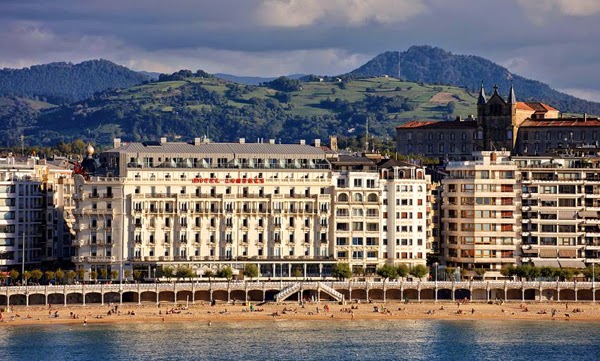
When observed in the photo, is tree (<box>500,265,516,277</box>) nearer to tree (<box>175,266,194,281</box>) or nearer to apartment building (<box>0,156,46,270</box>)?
tree (<box>175,266,194,281</box>)

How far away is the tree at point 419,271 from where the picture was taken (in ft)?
587

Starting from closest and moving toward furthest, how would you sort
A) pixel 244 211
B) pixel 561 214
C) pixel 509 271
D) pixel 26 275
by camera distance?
1. pixel 26 275
2. pixel 244 211
3. pixel 509 271
4. pixel 561 214

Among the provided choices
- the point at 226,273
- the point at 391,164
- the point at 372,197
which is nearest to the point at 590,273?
the point at 372,197

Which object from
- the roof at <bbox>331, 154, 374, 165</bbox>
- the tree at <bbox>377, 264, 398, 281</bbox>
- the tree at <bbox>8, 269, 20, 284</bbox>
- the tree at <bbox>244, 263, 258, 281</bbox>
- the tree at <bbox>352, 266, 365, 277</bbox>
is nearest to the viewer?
the tree at <bbox>8, 269, 20, 284</bbox>

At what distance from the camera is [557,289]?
177375 millimetres

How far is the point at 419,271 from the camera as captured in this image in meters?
179

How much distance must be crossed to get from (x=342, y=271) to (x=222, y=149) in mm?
18682

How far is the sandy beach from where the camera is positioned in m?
161

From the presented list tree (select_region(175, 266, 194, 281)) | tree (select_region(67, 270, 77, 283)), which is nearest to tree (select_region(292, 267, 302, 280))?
tree (select_region(175, 266, 194, 281))

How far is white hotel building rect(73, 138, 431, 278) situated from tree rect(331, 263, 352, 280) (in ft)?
7.84

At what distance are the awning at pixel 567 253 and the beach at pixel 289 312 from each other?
13155mm

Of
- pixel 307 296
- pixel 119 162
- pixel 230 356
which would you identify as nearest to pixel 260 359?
pixel 230 356

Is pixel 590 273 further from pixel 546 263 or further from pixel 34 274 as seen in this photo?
pixel 34 274

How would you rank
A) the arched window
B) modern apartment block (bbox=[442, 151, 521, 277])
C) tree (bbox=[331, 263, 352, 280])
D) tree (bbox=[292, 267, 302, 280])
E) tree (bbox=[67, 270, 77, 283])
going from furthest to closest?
modern apartment block (bbox=[442, 151, 521, 277]) → the arched window → tree (bbox=[292, 267, 302, 280]) → tree (bbox=[331, 263, 352, 280]) → tree (bbox=[67, 270, 77, 283])
